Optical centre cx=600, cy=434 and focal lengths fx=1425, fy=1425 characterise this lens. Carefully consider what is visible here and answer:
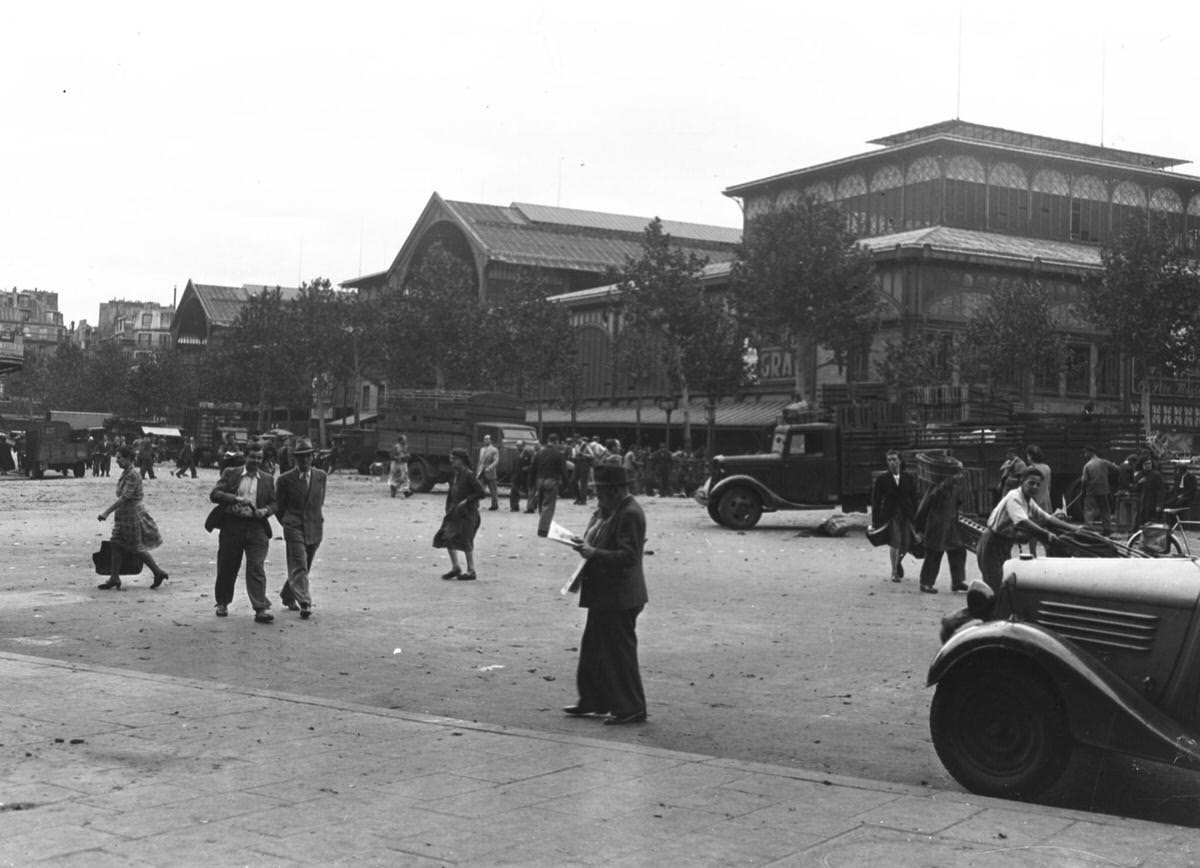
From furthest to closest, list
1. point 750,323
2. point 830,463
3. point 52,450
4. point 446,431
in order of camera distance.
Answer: point 52,450, point 750,323, point 446,431, point 830,463

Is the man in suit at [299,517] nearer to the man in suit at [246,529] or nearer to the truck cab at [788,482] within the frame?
the man in suit at [246,529]

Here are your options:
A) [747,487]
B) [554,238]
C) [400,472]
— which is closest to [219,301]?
[554,238]

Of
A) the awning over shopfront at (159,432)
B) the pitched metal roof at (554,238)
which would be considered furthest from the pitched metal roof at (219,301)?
the pitched metal roof at (554,238)

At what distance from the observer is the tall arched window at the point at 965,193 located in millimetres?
58312

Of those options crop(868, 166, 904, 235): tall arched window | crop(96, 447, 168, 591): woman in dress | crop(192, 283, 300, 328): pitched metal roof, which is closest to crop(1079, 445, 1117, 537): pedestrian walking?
crop(96, 447, 168, 591): woman in dress

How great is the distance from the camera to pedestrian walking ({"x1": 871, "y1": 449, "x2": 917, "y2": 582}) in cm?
1839

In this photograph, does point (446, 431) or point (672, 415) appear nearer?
point (446, 431)

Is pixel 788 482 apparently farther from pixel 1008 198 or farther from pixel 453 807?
pixel 1008 198

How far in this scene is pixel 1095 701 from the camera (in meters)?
7.00

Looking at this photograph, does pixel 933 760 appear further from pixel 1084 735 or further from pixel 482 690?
pixel 482 690

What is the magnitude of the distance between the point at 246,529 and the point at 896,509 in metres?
8.51

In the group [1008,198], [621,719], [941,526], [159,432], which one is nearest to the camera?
[621,719]

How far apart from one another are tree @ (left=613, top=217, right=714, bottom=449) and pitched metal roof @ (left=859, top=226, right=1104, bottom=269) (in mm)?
7312

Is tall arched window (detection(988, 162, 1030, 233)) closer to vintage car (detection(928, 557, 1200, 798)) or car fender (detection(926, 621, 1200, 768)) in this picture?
vintage car (detection(928, 557, 1200, 798))
